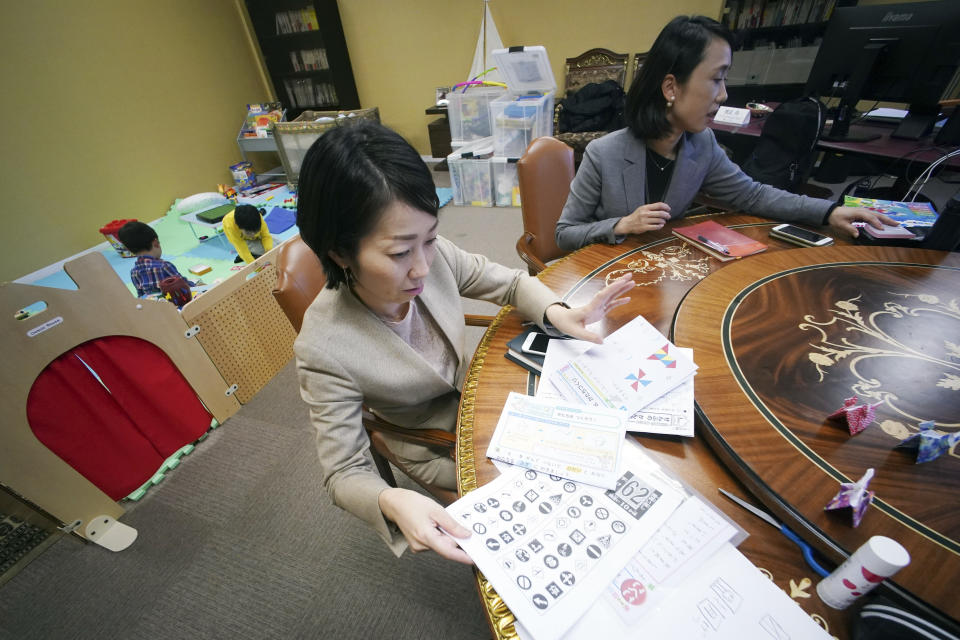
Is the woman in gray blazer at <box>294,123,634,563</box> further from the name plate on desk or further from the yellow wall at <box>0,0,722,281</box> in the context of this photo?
the yellow wall at <box>0,0,722,281</box>

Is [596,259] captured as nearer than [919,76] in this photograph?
Yes

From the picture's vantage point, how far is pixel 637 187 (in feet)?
5.10

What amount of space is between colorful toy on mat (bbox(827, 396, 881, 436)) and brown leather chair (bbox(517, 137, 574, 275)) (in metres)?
1.11

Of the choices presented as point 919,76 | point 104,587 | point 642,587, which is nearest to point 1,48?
point 104,587

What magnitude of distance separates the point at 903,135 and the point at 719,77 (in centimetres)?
168

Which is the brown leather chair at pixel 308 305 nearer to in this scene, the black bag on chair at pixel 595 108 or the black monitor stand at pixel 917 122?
the black monitor stand at pixel 917 122

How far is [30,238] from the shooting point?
10.4 ft

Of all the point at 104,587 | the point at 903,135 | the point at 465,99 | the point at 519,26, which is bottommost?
the point at 104,587

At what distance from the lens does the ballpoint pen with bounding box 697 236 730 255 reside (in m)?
1.30

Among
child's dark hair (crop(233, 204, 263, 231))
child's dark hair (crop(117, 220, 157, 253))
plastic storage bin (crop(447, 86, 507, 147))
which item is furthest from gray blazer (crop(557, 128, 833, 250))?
plastic storage bin (crop(447, 86, 507, 147))

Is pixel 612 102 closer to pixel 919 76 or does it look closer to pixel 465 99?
pixel 465 99

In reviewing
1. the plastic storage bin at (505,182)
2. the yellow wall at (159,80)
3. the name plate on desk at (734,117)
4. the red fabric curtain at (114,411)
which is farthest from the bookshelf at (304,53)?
the red fabric curtain at (114,411)

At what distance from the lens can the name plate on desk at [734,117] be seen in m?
2.46

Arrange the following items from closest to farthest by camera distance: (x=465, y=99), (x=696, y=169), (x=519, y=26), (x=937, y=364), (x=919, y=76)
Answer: (x=937, y=364) < (x=696, y=169) < (x=919, y=76) < (x=465, y=99) < (x=519, y=26)
